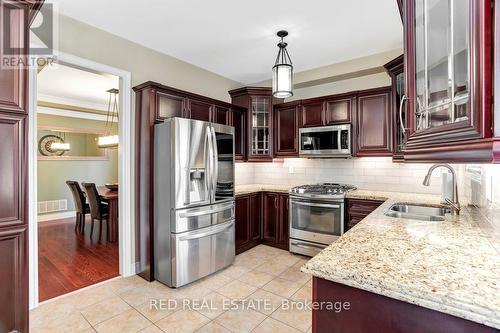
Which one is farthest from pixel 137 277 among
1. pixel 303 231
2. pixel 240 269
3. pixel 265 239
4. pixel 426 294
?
pixel 426 294

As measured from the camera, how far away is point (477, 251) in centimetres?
111

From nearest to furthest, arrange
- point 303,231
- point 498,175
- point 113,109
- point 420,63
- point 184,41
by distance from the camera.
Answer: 1. point 420,63
2. point 498,175
3. point 184,41
4. point 303,231
5. point 113,109

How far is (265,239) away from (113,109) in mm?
4895

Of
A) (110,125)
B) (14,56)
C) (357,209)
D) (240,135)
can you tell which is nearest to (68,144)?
(110,125)

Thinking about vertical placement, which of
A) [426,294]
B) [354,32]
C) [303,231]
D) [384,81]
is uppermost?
[354,32]

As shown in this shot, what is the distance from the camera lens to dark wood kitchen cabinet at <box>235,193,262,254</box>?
358 centimetres

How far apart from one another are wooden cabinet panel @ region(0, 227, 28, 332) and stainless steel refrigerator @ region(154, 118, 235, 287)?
4.03 ft

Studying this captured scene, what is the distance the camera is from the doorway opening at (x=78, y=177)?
264 centimetres

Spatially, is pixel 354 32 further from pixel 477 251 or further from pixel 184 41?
pixel 477 251

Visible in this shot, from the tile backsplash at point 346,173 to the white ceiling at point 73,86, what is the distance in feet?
8.83

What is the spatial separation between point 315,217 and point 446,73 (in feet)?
8.87

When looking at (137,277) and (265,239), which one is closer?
(137,277)

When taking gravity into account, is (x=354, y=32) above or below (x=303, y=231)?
above

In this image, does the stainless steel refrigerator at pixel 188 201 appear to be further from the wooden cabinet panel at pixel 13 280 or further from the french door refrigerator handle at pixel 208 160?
the wooden cabinet panel at pixel 13 280
